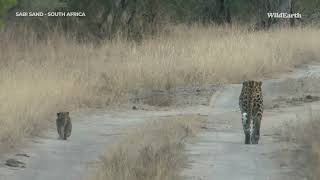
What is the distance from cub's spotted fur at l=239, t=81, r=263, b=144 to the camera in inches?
472

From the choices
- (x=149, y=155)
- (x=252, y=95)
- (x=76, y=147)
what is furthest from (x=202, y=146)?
(x=149, y=155)

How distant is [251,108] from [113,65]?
10138mm

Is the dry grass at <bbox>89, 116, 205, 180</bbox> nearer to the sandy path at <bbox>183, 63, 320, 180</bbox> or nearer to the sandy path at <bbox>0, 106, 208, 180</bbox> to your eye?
the sandy path at <bbox>183, 63, 320, 180</bbox>

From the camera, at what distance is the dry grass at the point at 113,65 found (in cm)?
1482

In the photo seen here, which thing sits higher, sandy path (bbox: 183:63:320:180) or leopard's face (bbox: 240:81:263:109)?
leopard's face (bbox: 240:81:263:109)

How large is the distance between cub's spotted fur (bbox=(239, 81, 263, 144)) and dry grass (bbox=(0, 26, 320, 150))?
3434 mm

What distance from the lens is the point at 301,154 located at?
10.9 m

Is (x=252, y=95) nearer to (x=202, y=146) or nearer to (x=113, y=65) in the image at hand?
(x=202, y=146)

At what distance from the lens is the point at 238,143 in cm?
1238

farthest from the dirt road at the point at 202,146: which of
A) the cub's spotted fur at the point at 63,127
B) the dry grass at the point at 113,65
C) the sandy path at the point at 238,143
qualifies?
the dry grass at the point at 113,65

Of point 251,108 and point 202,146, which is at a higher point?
point 251,108

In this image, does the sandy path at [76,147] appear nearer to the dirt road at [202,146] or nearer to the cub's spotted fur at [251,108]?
the dirt road at [202,146]

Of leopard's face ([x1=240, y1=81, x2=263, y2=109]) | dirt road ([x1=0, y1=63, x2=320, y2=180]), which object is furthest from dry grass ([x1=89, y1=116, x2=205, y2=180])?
leopard's face ([x1=240, y1=81, x2=263, y2=109])

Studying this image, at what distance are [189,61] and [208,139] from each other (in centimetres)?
914
